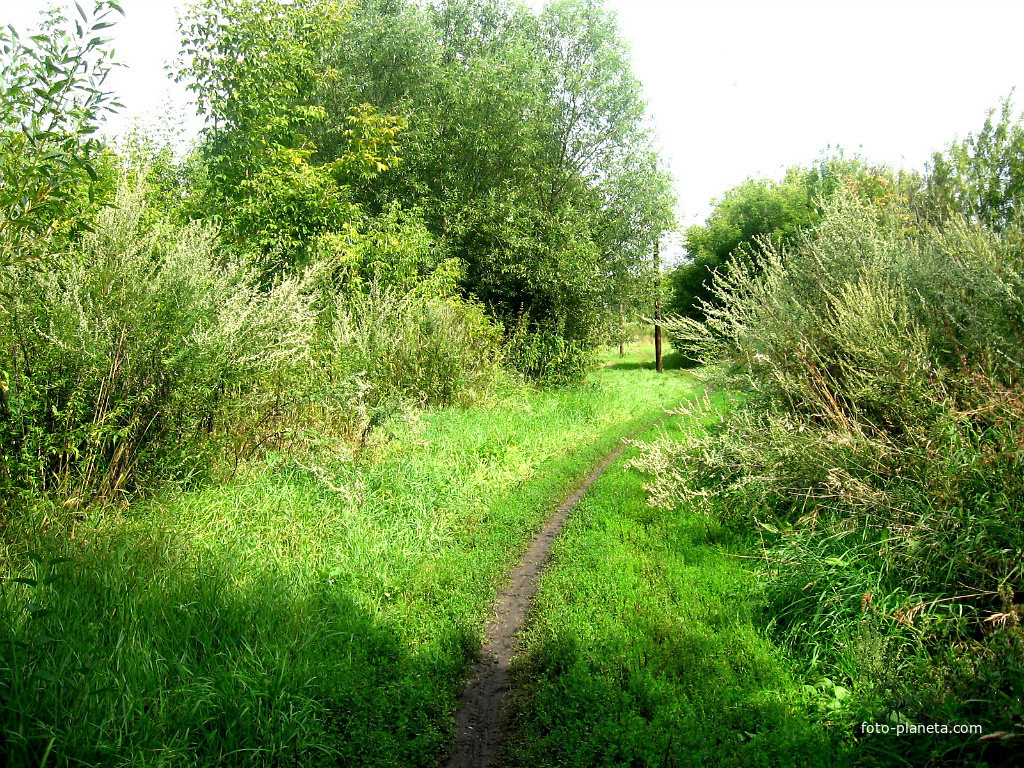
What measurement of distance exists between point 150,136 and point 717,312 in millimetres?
16888

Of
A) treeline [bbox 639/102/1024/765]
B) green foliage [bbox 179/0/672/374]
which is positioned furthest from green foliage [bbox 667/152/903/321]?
treeline [bbox 639/102/1024/765]

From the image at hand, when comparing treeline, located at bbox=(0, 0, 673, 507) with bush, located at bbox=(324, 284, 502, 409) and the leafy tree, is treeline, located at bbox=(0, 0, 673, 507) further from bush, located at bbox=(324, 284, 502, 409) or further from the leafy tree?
the leafy tree

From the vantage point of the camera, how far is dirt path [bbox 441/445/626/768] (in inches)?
160

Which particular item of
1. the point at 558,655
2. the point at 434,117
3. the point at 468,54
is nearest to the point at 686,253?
the point at 468,54

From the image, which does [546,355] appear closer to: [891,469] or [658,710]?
[891,469]

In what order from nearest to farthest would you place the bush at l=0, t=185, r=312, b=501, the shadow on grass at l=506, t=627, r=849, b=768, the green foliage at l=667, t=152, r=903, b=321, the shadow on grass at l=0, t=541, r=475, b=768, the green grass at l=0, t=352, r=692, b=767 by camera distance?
the shadow on grass at l=0, t=541, r=475, b=768 → the green grass at l=0, t=352, r=692, b=767 → the shadow on grass at l=506, t=627, r=849, b=768 → the bush at l=0, t=185, r=312, b=501 → the green foliage at l=667, t=152, r=903, b=321

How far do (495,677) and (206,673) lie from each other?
2073 mm

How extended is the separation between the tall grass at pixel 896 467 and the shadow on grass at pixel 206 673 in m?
2.98

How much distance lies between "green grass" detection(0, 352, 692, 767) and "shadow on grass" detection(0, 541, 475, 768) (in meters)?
0.01

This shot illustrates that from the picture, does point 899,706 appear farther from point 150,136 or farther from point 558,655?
point 150,136

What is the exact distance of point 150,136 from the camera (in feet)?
57.4

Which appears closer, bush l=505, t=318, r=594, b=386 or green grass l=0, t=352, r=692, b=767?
green grass l=0, t=352, r=692, b=767

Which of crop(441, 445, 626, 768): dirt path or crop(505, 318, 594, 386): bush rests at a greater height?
crop(505, 318, 594, 386): bush

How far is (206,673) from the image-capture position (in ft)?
13.3
